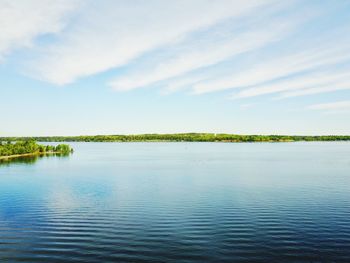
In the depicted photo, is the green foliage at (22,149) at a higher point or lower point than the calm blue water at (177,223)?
higher

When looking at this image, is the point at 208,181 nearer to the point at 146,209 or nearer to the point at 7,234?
the point at 146,209

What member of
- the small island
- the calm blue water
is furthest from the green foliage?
the calm blue water

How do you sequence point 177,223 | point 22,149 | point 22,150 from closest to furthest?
point 177,223 → point 22,150 → point 22,149

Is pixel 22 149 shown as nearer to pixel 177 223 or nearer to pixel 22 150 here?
pixel 22 150

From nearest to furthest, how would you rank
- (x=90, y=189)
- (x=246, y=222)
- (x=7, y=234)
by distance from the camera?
(x=7, y=234), (x=246, y=222), (x=90, y=189)

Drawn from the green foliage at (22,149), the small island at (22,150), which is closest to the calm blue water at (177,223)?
the small island at (22,150)

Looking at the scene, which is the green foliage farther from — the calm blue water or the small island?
the calm blue water

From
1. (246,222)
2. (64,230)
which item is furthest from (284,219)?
(64,230)

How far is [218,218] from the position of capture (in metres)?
37.3

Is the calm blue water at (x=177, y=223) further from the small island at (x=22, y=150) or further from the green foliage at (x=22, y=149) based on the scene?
the green foliage at (x=22, y=149)

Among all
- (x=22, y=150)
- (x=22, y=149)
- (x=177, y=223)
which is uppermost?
(x=22, y=149)

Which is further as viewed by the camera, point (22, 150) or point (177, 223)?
point (22, 150)

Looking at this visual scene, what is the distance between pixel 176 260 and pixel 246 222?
12.9 meters

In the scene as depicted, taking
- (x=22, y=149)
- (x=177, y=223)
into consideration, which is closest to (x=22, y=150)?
(x=22, y=149)
